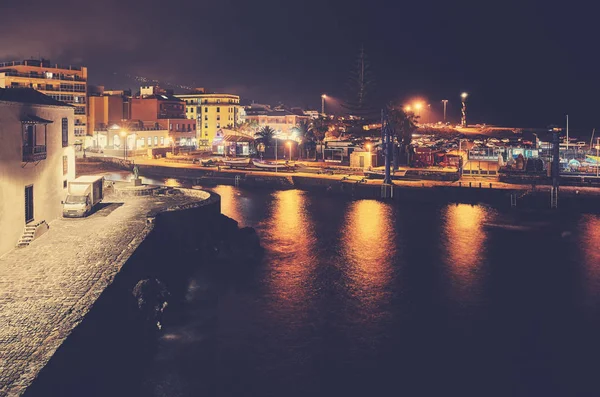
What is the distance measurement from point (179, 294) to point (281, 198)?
33.1 m

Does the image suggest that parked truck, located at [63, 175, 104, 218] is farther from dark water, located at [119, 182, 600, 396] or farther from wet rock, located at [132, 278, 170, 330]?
wet rock, located at [132, 278, 170, 330]

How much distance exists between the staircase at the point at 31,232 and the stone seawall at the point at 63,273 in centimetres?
35

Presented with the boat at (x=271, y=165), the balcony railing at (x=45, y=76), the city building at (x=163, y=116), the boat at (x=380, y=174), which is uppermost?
the balcony railing at (x=45, y=76)

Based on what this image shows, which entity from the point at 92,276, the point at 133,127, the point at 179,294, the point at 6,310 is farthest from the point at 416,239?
the point at 133,127

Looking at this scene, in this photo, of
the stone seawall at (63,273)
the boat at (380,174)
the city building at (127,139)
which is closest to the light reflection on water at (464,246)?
the boat at (380,174)

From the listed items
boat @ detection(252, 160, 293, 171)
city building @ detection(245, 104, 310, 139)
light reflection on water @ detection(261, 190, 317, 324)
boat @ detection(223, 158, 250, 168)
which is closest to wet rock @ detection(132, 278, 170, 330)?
light reflection on water @ detection(261, 190, 317, 324)

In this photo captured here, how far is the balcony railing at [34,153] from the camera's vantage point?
2391cm

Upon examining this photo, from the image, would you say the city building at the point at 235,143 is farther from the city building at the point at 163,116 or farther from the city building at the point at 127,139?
the city building at the point at 127,139

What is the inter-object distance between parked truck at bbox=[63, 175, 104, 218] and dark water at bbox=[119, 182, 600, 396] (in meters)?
7.70

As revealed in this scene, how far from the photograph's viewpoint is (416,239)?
127 ft

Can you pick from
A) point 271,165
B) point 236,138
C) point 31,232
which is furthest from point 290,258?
point 236,138

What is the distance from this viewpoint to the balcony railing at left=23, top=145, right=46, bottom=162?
2391 cm

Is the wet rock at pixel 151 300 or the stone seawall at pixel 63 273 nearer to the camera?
the stone seawall at pixel 63 273

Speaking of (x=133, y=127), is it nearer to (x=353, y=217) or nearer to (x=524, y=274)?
(x=353, y=217)
